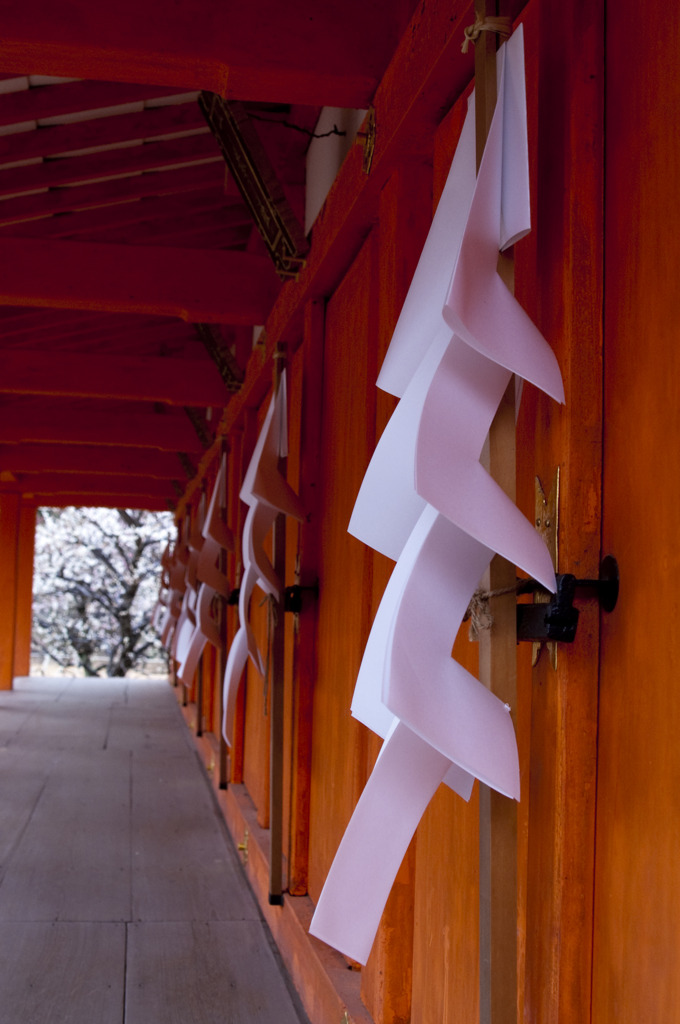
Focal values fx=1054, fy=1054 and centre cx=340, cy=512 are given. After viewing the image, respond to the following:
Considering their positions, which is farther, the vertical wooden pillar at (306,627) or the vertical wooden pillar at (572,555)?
the vertical wooden pillar at (306,627)

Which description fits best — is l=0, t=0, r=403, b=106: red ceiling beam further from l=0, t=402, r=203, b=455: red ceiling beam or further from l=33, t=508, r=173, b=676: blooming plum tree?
l=33, t=508, r=173, b=676: blooming plum tree

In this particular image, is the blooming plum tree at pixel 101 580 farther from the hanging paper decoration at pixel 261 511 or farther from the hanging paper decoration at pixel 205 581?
the hanging paper decoration at pixel 261 511

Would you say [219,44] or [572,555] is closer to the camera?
[572,555]

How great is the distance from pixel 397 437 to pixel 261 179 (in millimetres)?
2044

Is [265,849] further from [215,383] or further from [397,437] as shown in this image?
[215,383]

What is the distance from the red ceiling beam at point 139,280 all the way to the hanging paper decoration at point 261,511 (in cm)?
98

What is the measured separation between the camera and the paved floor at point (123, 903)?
250cm

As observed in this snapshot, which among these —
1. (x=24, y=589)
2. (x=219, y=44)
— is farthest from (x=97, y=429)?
(x=219, y=44)

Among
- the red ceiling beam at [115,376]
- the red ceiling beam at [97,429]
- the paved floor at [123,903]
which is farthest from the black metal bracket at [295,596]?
the red ceiling beam at [97,429]

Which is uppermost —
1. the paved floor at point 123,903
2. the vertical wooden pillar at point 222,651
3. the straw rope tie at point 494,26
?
the straw rope tie at point 494,26

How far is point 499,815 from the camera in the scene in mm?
1126

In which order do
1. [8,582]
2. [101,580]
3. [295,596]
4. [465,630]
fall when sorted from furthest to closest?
[101,580] < [8,582] < [295,596] < [465,630]

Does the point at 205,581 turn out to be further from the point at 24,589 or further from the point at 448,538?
the point at 24,589

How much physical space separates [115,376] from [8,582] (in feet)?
15.9
